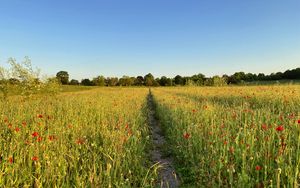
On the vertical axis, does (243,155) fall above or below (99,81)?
below

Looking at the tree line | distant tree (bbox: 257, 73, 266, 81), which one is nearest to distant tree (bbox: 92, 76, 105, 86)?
the tree line

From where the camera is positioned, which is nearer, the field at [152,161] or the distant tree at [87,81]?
the field at [152,161]

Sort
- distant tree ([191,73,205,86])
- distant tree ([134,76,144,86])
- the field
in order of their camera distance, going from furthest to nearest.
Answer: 1. distant tree ([134,76,144,86])
2. distant tree ([191,73,205,86])
3. the field

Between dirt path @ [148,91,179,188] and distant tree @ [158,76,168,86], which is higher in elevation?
distant tree @ [158,76,168,86]

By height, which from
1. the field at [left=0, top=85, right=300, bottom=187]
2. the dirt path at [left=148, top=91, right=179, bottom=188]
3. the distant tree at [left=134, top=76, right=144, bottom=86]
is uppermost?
the distant tree at [left=134, top=76, right=144, bottom=86]

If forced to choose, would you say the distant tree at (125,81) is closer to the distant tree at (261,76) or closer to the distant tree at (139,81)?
the distant tree at (139,81)

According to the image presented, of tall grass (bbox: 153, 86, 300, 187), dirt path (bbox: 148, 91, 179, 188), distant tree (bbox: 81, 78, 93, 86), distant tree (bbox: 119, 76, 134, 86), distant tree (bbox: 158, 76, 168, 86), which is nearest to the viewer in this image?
tall grass (bbox: 153, 86, 300, 187)

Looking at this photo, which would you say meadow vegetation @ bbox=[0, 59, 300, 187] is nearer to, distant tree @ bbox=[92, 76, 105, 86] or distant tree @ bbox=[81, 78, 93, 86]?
distant tree @ bbox=[92, 76, 105, 86]

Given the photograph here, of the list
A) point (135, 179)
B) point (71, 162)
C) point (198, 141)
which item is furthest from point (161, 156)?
point (71, 162)

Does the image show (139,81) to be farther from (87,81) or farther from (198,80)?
(198,80)

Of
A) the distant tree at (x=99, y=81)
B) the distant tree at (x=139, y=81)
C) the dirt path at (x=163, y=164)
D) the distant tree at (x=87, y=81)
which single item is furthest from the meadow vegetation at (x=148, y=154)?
the distant tree at (x=139, y=81)

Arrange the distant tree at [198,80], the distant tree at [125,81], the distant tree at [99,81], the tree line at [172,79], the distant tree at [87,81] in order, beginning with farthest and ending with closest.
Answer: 1. the distant tree at [125,81]
2. the distant tree at [87,81]
3. the distant tree at [99,81]
4. the tree line at [172,79]
5. the distant tree at [198,80]

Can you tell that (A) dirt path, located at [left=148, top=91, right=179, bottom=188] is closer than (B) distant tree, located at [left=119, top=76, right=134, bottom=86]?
Yes

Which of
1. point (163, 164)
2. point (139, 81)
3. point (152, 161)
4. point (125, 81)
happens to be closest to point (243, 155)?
point (163, 164)
